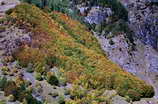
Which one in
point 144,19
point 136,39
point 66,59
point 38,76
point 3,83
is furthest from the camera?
point 144,19

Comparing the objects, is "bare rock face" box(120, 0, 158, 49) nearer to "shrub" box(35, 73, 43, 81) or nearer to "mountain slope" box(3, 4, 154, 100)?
"mountain slope" box(3, 4, 154, 100)

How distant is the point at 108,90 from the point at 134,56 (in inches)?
1483

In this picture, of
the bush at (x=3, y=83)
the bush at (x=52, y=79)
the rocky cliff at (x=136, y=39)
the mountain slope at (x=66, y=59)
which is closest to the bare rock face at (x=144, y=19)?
the rocky cliff at (x=136, y=39)

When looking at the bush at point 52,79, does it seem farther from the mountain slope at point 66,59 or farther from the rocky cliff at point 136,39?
the rocky cliff at point 136,39

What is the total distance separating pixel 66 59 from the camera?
144ft

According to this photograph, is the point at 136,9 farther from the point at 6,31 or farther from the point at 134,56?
the point at 6,31

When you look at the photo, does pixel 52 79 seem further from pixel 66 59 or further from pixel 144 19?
pixel 144 19

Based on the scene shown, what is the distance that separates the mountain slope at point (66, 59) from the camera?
134 ft

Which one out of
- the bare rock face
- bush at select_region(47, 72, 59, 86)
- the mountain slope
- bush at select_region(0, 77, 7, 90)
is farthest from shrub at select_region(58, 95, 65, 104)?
the bare rock face

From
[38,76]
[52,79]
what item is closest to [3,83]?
[38,76]

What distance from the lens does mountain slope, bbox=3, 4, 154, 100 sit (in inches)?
1610

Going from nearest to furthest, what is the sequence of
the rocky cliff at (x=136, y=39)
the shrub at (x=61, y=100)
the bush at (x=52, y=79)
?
the shrub at (x=61, y=100) → the bush at (x=52, y=79) → the rocky cliff at (x=136, y=39)

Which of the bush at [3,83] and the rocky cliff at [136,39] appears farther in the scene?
the rocky cliff at [136,39]

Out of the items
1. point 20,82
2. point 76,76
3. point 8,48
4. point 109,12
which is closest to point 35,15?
point 8,48
